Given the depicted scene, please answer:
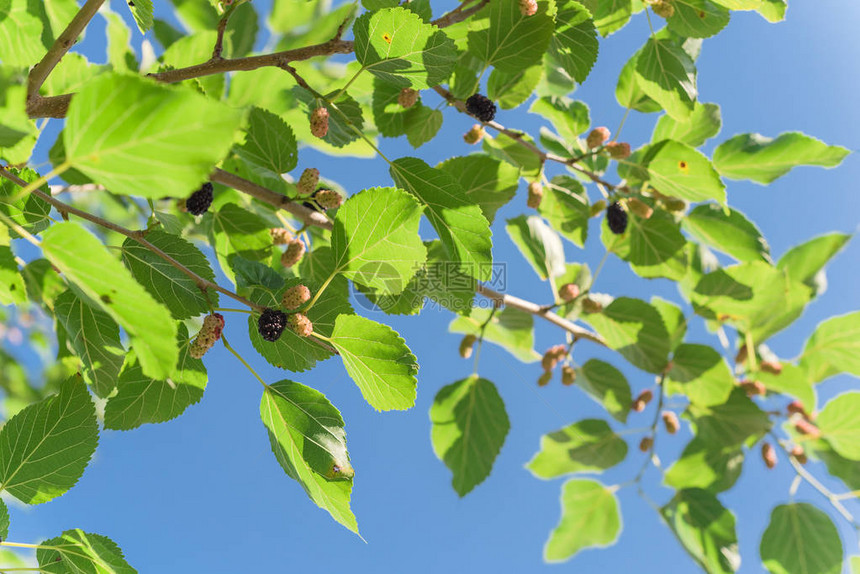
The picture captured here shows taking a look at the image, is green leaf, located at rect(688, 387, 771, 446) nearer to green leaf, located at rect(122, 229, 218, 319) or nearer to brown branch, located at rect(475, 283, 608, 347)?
brown branch, located at rect(475, 283, 608, 347)

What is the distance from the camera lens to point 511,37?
2.53ft

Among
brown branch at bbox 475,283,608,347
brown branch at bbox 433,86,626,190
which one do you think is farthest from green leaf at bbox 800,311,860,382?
brown branch at bbox 433,86,626,190

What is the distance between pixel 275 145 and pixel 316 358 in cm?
34

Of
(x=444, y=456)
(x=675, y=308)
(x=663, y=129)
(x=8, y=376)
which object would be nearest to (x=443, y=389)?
(x=444, y=456)

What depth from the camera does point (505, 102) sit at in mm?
1004

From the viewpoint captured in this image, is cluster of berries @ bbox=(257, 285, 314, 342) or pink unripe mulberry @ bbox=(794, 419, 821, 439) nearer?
cluster of berries @ bbox=(257, 285, 314, 342)

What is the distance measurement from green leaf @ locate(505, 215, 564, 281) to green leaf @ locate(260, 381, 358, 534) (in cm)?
64

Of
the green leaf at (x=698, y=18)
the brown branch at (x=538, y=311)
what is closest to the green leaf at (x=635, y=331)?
the brown branch at (x=538, y=311)

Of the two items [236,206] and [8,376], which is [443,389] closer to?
[236,206]

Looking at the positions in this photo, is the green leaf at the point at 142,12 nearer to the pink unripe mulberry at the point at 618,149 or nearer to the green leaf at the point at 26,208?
the green leaf at the point at 26,208

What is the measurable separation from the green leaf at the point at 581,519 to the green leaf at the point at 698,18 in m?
1.08

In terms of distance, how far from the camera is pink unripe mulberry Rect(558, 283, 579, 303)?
1.19 meters

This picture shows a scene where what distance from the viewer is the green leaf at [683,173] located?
0.94 metres

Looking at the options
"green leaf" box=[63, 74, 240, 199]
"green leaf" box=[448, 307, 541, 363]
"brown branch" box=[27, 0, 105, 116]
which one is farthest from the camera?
"green leaf" box=[448, 307, 541, 363]
